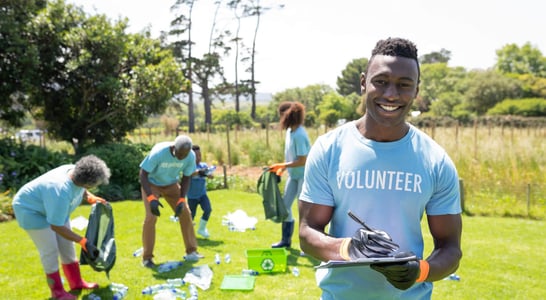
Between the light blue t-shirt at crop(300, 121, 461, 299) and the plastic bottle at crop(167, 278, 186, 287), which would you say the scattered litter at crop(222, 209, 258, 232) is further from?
the light blue t-shirt at crop(300, 121, 461, 299)

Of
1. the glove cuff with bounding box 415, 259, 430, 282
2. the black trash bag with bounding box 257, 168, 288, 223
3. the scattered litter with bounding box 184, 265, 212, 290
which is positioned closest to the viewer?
the glove cuff with bounding box 415, 259, 430, 282

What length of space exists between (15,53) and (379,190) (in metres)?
12.3

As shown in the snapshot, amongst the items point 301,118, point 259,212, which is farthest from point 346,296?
point 259,212

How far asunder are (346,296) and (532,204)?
8781 millimetres

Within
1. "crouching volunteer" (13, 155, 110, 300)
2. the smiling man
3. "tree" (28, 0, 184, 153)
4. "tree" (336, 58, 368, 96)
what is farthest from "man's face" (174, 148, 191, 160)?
"tree" (336, 58, 368, 96)

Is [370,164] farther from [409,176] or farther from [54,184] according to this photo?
[54,184]

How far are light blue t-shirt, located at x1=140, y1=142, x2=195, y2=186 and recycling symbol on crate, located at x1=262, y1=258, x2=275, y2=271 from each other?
5.28ft

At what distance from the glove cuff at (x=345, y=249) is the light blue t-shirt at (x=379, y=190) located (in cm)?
9

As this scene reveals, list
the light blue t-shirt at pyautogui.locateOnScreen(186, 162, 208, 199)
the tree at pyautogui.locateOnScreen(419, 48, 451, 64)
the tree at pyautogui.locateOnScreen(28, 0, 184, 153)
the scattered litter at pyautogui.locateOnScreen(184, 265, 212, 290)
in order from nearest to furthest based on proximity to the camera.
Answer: the scattered litter at pyautogui.locateOnScreen(184, 265, 212, 290), the light blue t-shirt at pyautogui.locateOnScreen(186, 162, 208, 199), the tree at pyautogui.locateOnScreen(28, 0, 184, 153), the tree at pyautogui.locateOnScreen(419, 48, 451, 64)

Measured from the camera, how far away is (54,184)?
4488 millimetres

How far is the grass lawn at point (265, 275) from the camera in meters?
5.07

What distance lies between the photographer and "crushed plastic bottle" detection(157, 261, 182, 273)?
5.75 meters

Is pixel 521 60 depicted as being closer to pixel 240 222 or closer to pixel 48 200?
pixel 240 222

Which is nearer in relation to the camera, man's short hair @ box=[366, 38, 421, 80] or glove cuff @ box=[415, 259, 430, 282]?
glove cuff @ box=[415, 259, 430, 282]
